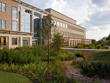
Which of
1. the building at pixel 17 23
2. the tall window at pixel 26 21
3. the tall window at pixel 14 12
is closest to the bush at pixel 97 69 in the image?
the building at pixel 17 23

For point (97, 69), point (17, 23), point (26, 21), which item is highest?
point (26, 21)

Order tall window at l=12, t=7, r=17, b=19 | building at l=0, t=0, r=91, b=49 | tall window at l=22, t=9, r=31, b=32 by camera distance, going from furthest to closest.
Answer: tall window at l=22, t=9, r=31, b=32, tall window at l=12, t=7, r=17, b=19, building at l=0, t=0, r=91, b=49

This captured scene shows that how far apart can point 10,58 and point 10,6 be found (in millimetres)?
21847

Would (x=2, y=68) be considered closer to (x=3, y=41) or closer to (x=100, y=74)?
(x=100, y=74)

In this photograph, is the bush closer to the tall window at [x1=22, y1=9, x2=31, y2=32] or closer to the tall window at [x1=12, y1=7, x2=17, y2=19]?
the tall window at [x1=12, y1=7, x2=17, y2=19]

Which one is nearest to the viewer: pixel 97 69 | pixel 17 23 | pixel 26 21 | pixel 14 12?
pixel 97 69

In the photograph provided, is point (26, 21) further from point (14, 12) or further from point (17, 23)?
point (14, 12)

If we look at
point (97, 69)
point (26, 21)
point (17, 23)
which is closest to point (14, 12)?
point (17, 23)

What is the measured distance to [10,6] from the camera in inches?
1057

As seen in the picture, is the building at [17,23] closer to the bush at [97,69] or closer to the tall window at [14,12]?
the tall window at [14,12]

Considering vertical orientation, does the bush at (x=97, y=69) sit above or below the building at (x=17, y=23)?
below

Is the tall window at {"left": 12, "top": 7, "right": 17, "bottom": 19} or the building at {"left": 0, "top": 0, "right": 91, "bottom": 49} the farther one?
the tall window at {"left": 12, "top": 7, "right": 17, "bottom": 19}

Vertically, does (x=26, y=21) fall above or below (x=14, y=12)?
below

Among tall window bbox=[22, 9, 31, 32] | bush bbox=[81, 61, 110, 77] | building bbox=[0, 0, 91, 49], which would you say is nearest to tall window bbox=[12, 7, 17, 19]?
building bbox=[0, 0, 91, 49]
